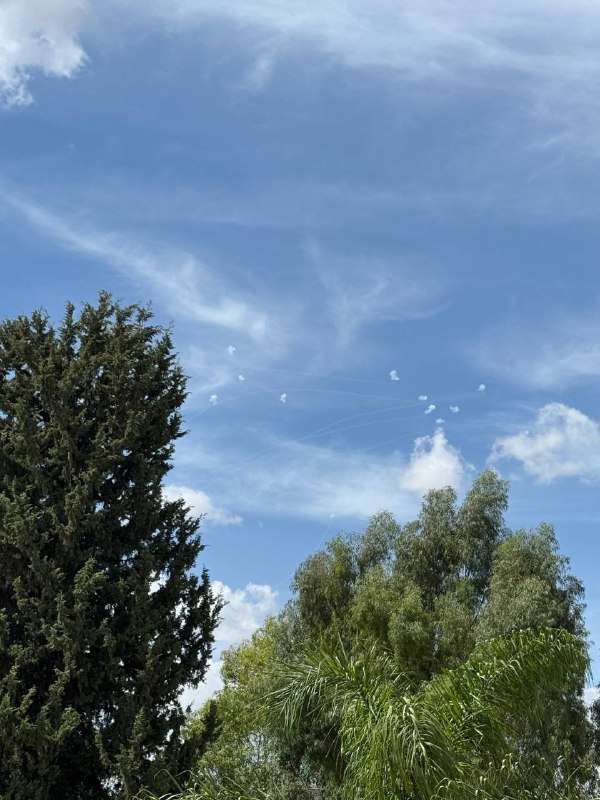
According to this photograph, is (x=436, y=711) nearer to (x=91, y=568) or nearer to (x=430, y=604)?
(x=91, y=568)

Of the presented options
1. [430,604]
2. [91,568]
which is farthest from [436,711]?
[430,604]

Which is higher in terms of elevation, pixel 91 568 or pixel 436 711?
pixel 91 568

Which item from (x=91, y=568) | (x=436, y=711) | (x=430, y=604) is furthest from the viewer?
(x=430, y=604)

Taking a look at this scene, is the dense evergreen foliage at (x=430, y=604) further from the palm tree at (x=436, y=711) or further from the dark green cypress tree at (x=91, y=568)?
the palm tree at (x=436, y=711)

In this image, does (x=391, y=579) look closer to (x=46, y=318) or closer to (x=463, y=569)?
(x=463, y=569)

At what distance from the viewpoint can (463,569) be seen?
24.8m

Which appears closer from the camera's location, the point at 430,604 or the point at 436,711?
the point at 436,711

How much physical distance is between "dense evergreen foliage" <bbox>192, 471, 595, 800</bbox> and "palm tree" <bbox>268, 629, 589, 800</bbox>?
25.4ft

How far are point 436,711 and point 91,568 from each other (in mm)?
6685

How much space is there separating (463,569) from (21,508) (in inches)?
554

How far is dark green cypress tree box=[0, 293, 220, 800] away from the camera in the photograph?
1354 centimetres

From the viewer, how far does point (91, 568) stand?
46.6 ft

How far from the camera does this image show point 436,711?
979 cm

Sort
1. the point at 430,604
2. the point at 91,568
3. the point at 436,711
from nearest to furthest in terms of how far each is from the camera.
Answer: the point at 436,711, the point at 91,568, the point at 430,604
